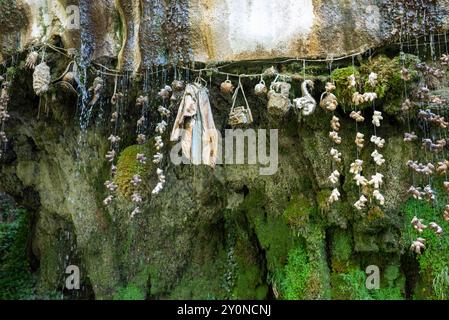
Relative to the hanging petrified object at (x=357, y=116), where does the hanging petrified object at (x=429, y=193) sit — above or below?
below

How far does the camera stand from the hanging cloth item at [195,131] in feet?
15.6

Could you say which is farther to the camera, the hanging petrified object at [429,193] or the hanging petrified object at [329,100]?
the hanging petrified object at [329,100]

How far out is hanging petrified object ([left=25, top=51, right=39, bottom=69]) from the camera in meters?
5.51

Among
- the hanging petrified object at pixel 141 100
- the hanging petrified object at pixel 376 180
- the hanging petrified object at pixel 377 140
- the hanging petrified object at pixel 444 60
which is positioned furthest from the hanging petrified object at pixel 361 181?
the hanging petrified object at pixel 141 100

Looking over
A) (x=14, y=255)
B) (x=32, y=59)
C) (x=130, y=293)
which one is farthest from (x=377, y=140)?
(x=14, y=255)

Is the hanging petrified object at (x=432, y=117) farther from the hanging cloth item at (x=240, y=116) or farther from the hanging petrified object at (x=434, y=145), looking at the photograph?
the hanging cloth item at (x=240, y=116)

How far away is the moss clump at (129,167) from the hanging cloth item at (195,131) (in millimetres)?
875

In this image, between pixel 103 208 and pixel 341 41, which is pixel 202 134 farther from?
pixel 103 208

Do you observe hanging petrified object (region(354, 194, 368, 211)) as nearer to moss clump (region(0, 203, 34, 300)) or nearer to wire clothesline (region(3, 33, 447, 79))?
wire clothesline (region(3, 33, 447, 79))

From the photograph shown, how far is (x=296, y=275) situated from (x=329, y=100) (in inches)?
76.3

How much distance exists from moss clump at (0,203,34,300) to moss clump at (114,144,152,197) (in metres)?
3.39

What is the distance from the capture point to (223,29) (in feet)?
16.4

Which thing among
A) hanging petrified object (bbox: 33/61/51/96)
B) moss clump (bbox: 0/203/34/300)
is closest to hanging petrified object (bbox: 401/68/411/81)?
hanging petrified object (bbox: 33/61/51/96)

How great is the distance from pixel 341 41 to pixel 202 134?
1676 millimetres
